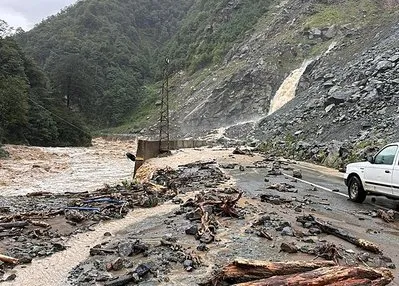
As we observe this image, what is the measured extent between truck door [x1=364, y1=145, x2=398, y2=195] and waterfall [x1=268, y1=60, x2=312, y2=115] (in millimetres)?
37715

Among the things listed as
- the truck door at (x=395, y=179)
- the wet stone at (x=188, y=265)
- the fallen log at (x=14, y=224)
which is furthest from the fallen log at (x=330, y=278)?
the fallen log at (x=14, y=224)

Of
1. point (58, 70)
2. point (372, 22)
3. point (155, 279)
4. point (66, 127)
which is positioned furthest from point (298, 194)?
point (58, 70)

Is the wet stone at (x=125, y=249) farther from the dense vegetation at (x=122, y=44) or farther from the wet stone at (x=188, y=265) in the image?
the dense vegetation at (x=122, y=44)

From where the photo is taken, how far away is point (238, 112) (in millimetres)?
58000

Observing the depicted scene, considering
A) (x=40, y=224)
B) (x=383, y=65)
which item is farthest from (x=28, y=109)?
(x=40, y=224)

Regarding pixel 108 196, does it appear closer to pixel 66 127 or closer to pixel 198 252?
pixel 198 252

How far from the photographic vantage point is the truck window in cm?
1134

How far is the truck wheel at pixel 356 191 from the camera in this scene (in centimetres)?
1273

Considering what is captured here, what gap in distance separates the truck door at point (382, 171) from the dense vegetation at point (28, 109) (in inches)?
1585

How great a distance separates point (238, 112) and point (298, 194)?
43.7m

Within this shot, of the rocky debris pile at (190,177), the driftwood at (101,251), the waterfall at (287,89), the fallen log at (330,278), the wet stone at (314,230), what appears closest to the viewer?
the fallen log at (330,278)

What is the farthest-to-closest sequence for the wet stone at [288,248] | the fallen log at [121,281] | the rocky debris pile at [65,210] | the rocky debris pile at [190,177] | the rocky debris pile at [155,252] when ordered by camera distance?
the rocky debris pile at [190,177], the rocky debris pile at [65,210], the wet stone at [288,248], the rocky debris pile at [155,252], the fallen log at [121,281]

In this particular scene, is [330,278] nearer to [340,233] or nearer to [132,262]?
[340,233]

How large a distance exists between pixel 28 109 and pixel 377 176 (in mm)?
43791
